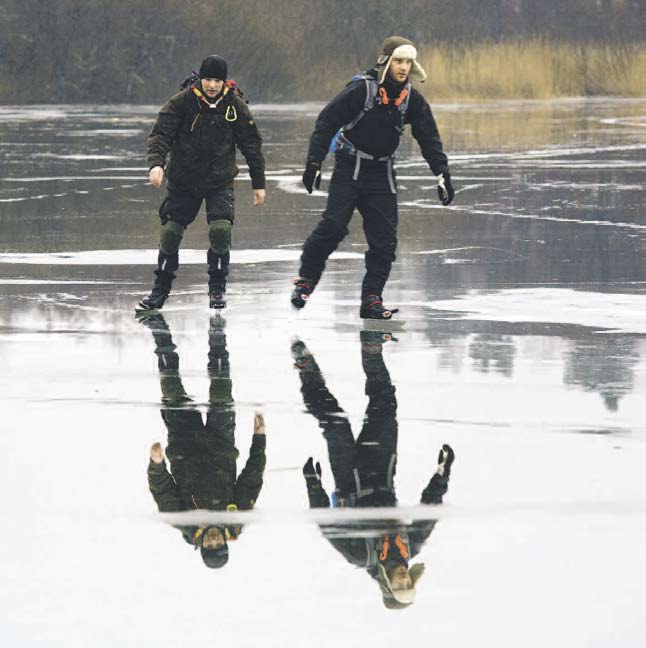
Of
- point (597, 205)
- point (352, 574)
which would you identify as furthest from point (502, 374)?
point (597, 205)

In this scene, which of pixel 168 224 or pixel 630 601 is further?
pixel 168 224

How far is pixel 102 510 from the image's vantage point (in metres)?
5.86

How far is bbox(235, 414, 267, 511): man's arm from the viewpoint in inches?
238

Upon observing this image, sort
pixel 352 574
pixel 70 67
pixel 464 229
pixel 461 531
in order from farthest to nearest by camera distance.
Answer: pixel 70 67 → pixel 464 229 → pixel 461 531 → pixel 352 574

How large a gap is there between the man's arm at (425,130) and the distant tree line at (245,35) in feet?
133

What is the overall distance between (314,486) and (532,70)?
42.4m

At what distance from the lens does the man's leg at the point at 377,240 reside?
10719mm

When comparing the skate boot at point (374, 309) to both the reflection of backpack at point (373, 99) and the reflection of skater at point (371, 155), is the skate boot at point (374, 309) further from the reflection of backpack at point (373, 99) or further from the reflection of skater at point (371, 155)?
the reflection of backpack at point (373, 99)

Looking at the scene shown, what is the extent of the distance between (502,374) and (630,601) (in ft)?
12.5

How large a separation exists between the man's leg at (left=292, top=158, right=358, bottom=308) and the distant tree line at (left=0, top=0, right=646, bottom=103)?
40383 millimetres

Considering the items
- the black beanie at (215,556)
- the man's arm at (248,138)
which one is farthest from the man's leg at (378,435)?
the man's arm at (248,138)

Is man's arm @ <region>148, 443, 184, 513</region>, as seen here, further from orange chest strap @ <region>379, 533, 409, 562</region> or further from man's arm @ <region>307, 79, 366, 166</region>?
man's arm @ <region>307, 79, 366, 166</region>

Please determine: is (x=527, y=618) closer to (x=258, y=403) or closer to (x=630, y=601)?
(x=630, y=601)

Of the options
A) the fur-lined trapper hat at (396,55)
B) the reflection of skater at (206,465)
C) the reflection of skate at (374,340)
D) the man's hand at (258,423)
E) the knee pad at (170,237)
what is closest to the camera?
the reflection of skater at (206,465)
